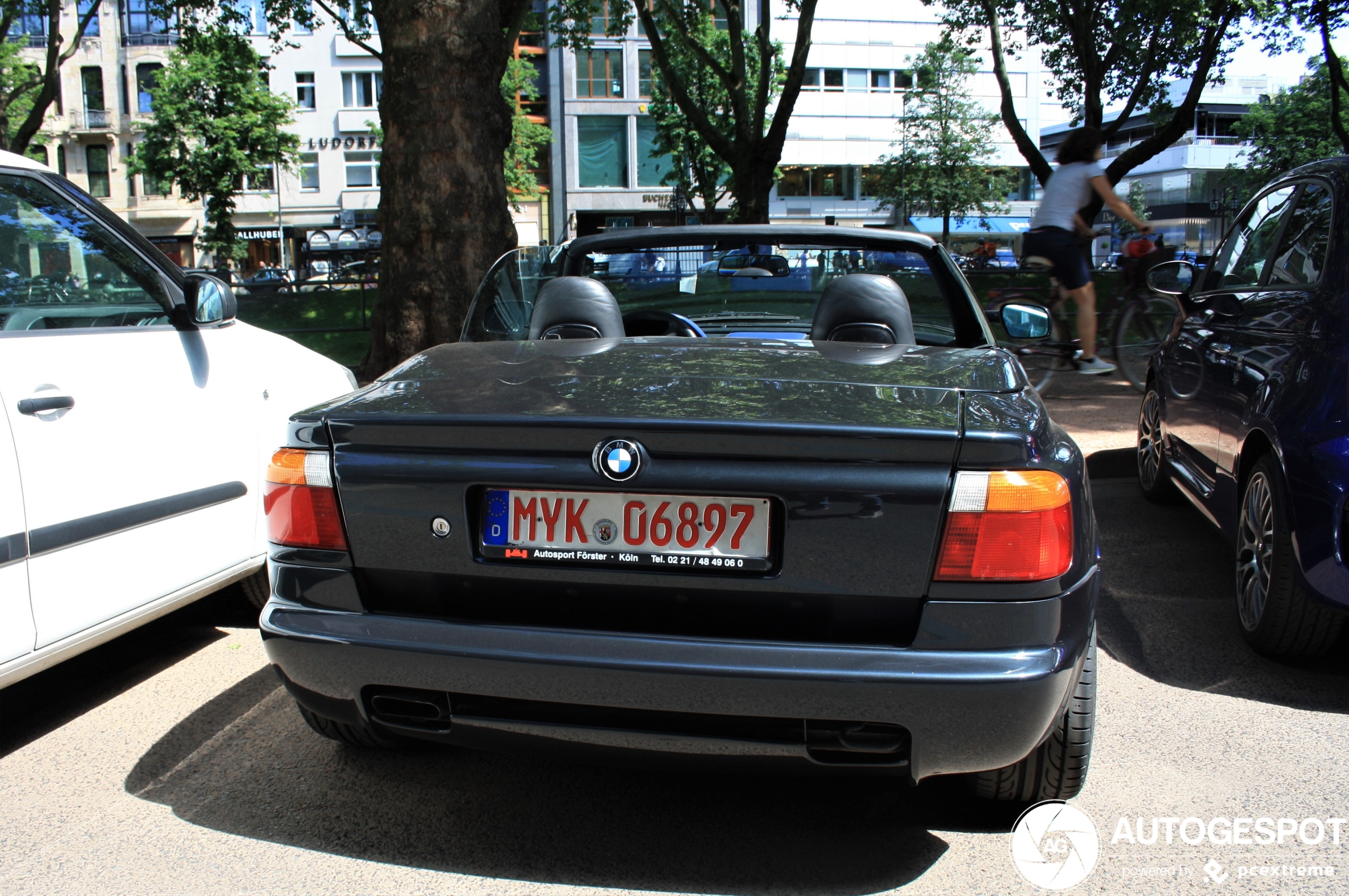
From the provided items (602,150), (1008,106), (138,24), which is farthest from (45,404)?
(138,24)

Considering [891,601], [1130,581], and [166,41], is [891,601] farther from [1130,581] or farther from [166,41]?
[166,41]

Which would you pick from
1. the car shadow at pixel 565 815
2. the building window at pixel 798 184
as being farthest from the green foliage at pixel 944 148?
the car shadow at pixel 565 815

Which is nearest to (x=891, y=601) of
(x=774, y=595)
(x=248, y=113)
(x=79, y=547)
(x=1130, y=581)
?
(x=774, y=595)

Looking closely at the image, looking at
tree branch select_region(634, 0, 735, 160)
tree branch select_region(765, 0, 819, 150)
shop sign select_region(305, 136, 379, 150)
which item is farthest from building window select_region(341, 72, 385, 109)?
tree branch select_region(765, 0, 819, 150)

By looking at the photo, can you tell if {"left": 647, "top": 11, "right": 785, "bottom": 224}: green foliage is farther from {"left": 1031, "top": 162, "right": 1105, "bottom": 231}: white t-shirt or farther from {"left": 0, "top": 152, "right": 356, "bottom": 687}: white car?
{"left": 0, "top": 152, "right": 356, "bottom": 687}: white car

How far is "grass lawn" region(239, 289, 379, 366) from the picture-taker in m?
17.0

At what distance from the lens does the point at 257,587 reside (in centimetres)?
414

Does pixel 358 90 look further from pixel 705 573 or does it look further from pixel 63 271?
pixel 705 573

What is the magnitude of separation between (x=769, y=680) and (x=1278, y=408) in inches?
97.0

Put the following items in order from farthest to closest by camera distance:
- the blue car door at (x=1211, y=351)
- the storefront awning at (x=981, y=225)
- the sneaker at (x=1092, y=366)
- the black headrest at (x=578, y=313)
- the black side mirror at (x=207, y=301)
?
the storefront awning at (x=981, y=225)
the sneaker at (x=1092, y=366)
the blue car door at (x=1211, y=351)
the black side mirror at (x=207, y=301)
the black headrest at (x=578, y=313)

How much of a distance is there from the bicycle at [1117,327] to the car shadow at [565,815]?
704cm

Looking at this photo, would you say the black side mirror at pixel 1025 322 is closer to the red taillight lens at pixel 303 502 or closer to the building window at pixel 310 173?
the red taillight lens at pixel 303 502

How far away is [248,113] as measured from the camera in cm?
3912

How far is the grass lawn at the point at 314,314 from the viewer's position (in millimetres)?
16953
